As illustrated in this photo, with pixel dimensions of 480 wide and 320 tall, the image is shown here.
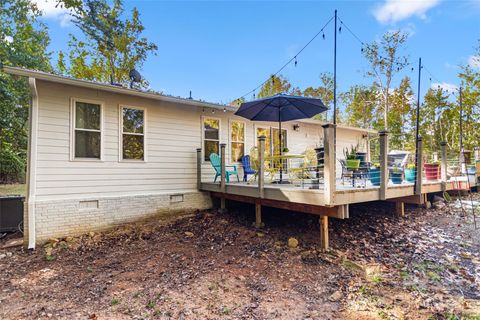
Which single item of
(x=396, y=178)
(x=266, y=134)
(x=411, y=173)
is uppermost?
(x=266, y=134)

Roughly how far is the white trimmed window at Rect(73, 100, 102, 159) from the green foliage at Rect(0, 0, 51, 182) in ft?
32.7

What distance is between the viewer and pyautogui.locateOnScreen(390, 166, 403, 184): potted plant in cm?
592

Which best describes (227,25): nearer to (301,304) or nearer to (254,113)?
(254,113)

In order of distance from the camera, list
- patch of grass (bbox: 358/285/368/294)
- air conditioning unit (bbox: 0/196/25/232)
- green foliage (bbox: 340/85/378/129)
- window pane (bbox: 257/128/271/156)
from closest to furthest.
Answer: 1. patch of grass (bbox: 358/285/368/294)
2. air conditioning unit (bbox: 0/196/25/232)
3. window pane (bbox: 257/128/271/156)
4. green foliage (bbox: 340/85/378/129)

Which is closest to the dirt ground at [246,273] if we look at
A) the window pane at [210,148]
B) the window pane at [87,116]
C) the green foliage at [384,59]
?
the window pane at [210,148]

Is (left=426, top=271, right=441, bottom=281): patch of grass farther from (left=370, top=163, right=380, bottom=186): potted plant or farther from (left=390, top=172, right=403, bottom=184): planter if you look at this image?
(left=390, top=172, right=403, bottom=184): planter

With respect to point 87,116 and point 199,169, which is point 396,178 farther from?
point 87,116

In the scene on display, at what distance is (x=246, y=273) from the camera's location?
13.2 feet

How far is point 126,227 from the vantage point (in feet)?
19.5

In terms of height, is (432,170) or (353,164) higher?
(353,164)

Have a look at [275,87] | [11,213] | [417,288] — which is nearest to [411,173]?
[417,288]

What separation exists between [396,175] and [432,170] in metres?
2.03

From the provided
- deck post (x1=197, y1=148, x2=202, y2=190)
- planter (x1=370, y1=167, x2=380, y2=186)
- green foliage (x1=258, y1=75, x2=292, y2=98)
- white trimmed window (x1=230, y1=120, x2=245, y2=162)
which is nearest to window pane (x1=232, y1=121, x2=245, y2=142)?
white trimmed window (x1=230, y1=120, x2=245, y2=162)

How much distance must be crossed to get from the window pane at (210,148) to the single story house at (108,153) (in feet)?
0.09
